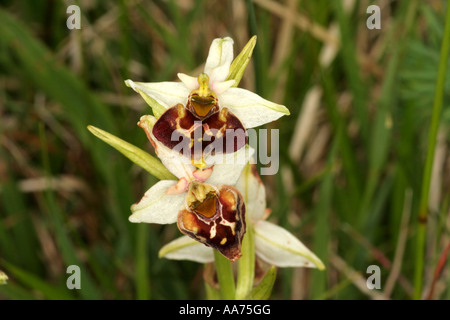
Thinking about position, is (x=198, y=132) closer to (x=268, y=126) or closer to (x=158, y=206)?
(x=158, y=206)

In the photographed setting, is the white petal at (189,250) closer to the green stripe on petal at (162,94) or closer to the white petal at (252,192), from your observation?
the white petal at (252,192)

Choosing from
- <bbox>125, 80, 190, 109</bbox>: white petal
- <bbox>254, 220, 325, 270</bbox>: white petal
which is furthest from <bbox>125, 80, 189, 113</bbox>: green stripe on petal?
<bbox>254, 220, 325, 270</bbox>: white petal

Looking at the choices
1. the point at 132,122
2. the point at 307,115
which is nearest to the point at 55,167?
the point at 132,122

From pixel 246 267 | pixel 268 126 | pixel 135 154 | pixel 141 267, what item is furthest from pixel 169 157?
pixel 268 126

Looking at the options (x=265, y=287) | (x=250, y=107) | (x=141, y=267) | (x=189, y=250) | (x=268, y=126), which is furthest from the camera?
(x=268, y=126)

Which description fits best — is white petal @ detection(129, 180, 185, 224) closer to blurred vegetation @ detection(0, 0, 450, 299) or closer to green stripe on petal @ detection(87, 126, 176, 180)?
green stripe on petal @ detection(87, 126, 176, 180)

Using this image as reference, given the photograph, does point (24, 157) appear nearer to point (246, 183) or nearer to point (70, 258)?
point (70, 258)
